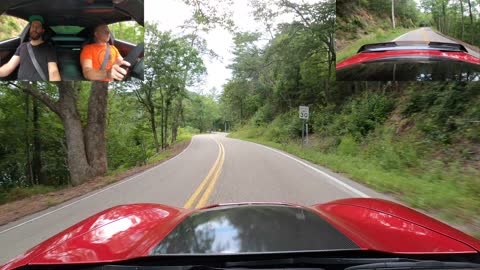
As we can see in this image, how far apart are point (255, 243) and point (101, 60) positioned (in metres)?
12.0

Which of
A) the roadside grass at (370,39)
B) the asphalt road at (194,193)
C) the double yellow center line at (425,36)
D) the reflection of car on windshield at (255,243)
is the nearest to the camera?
the reflection of car on windshield at (255,243)

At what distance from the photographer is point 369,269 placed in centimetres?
175

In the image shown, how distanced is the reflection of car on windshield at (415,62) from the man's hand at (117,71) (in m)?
8.53

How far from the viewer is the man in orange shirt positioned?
12.4 m

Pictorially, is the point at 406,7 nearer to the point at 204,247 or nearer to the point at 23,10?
the point at 23,10

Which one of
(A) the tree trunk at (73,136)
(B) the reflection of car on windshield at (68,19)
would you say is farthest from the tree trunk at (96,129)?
(B) the reflection of car on windshield at (68,19)

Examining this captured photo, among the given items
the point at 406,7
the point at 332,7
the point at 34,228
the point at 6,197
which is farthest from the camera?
the point at 332,7

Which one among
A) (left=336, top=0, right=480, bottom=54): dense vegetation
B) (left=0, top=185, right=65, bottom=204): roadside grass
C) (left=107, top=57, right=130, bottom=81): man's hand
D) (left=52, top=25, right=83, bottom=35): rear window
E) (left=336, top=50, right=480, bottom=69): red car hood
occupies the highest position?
(left=336, top=0, right=480, bottom=54): dense vegetation

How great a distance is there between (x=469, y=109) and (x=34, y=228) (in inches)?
511

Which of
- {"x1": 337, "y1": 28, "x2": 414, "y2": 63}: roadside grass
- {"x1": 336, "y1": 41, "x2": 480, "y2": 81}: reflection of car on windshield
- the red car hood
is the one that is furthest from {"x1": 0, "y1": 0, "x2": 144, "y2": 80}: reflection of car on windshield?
{"x1": 336, "y1": 41, "x2": 480, "y2": 81}: reflection of car on windshield

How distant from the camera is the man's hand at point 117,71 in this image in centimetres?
1280

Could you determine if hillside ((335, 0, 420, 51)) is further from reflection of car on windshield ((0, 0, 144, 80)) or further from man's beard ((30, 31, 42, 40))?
man's beard ((30, 31, 42, 40))

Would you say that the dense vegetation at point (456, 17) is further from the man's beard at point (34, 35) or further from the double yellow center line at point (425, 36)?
the man's beard at point (34, 35)

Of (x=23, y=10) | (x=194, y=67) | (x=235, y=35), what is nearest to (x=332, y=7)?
(x=235, y=35)
